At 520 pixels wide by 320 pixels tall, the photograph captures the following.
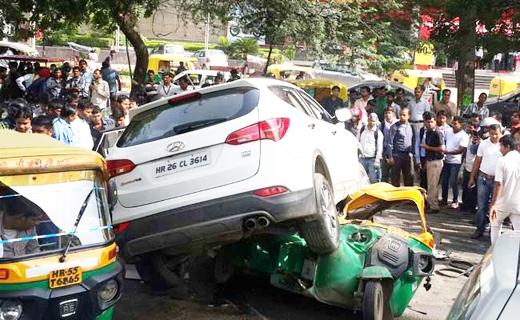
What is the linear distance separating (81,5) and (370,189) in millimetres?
7145

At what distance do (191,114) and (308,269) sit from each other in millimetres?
1704

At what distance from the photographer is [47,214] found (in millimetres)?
4984

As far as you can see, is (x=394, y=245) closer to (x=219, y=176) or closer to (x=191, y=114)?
(x=219, y=176)

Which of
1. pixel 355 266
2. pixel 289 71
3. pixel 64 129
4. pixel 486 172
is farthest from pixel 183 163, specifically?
pixel 289 71

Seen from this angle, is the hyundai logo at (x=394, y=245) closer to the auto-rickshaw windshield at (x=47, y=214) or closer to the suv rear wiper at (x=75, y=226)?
the auto-rickshaw windshield at (x=47, y=214)

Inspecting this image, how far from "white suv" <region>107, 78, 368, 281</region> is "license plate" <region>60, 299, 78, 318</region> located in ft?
3.64

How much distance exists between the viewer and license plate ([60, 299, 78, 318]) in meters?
4.68

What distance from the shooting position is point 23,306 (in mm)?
4559

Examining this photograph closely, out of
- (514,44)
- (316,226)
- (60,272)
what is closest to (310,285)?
(316,226)

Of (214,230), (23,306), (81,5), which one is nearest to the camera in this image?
(23,306)

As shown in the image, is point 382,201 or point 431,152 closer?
point 382,201

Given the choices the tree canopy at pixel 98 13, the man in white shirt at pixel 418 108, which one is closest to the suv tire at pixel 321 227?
the tree canopy at pixel 98 13

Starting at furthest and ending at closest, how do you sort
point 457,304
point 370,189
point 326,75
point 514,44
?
point 326,75 < point 514,44 < point 370,189 < point 457,304

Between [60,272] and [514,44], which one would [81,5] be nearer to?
[60,272]
